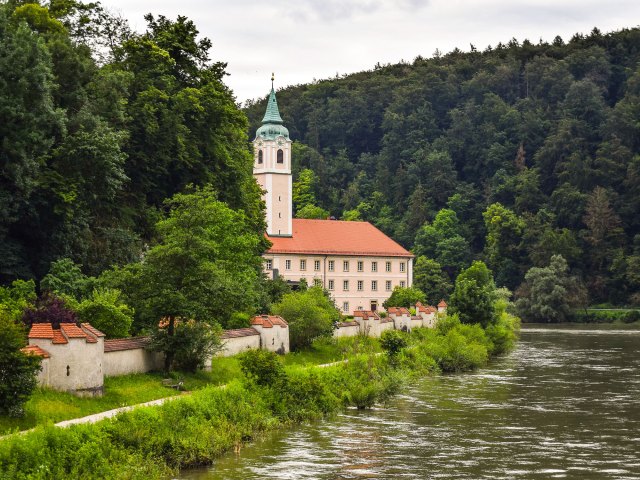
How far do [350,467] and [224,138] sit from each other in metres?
42.8

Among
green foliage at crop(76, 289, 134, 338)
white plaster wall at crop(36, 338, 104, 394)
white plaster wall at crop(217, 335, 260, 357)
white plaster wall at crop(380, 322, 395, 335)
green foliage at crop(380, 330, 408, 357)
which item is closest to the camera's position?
white plaster wall at crop(36, 338, 104, 394)

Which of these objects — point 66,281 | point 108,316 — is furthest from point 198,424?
point 66,281

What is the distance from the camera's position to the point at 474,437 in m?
34.1

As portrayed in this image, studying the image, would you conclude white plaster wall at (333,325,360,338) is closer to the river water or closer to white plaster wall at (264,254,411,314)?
the river water

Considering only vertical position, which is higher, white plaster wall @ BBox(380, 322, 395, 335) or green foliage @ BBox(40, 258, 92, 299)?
green foliage @ BBox(40, 258, 92, 299)

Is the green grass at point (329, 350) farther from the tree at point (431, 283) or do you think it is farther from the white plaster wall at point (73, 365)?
the tree at point (431, 283)

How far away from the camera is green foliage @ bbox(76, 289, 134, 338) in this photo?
38.2 m

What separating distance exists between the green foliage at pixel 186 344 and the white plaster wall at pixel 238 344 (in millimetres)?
2499

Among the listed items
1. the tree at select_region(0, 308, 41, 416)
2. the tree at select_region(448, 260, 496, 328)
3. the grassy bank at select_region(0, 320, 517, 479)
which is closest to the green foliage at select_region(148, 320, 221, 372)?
the grassy bank at select_region(0, 320, 517, 479)

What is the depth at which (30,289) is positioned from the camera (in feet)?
141

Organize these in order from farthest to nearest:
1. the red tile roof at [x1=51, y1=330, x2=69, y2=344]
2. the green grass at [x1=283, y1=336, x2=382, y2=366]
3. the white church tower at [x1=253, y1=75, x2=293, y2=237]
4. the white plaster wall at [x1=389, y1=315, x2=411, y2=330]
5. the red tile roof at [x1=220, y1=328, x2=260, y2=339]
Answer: the white church tower at [x1=253, y1=75, x2=293, y2=237]
the white plaster wall at [x1=389, y1=315, x2=411, y2=330]
the green grass at [x1=283, y1=336, x2=382, y2=366]
the red tile roof at [x1=220, y1=328, x2=260, y2=339]
the red tile roof at [x1=51, y1=330, x2=69, y2=344]

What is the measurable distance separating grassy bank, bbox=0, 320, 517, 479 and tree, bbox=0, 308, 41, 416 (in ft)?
8.10

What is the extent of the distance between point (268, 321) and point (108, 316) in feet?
34.2

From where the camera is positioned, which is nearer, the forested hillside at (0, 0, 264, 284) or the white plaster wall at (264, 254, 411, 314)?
the forested hillside at (0, 0, 264, 284)
